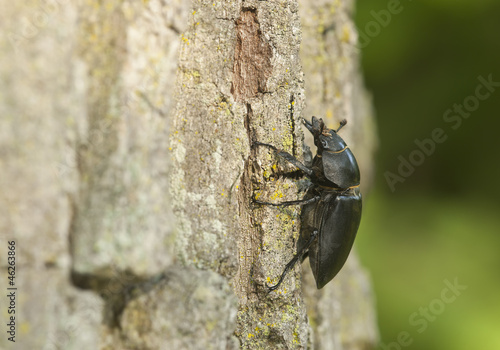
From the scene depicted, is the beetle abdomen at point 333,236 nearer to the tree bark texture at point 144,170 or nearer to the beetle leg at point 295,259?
the beetle leg at point 295,259

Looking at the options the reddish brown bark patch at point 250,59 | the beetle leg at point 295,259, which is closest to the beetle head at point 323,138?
the beetle leg at point 295,259

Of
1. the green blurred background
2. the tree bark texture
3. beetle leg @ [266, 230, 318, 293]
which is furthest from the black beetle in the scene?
the green blurred background

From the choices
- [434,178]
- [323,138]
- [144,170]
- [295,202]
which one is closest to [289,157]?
[295,202]

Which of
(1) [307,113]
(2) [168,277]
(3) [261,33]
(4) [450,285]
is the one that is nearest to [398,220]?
(4) [450,285]

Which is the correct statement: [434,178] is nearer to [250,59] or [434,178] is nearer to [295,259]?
[295,259]

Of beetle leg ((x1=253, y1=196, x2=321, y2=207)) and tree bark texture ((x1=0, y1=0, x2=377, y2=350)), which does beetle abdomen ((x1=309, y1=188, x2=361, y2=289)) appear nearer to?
beetle leg ((x1=253, y1=196, x2=321, y2=207))
